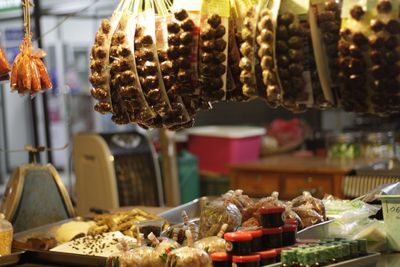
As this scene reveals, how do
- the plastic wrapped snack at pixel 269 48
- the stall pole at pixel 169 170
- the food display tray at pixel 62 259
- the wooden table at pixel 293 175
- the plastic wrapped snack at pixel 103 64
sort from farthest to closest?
the stall pole at pixel 169 170, the wooden table at pixel 293 175, the food display tray at pixel 62 259, the plastic wrapped snack at pixel 103 64, the plastic wrapped snack at pixel 269 48

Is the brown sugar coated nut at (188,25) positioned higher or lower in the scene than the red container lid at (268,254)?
higher

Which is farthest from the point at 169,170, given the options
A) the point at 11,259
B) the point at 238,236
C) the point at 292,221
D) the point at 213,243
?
the point at 238,236

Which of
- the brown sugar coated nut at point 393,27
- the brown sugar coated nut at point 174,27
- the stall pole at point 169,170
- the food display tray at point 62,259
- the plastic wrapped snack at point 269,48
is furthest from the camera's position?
the stall pole at point 169,170

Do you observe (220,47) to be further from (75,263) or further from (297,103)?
(75,263)

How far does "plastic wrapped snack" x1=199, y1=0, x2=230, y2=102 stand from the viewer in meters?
2.04

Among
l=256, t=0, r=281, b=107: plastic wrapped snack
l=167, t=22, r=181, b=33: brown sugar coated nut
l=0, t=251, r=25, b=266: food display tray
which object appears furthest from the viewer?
l=0, t=251, r=25, b=266: food display tray

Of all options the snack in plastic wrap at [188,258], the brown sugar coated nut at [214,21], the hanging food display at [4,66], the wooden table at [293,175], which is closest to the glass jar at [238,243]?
the snack in plastic wrap at [188,258]

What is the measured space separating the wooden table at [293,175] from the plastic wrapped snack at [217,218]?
300 cm

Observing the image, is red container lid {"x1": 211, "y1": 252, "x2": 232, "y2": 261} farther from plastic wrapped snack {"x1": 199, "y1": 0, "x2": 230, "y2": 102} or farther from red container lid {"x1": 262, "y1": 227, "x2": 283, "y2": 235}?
plastic wrapped snack {"x1": 199, "y1": 0, "x2": 230, "y2": 102}

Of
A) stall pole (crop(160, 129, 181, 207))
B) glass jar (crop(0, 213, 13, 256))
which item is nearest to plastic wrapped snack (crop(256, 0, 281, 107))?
glass jar (crop(0, 213, 13, 256))

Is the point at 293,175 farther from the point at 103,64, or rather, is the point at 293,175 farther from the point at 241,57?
the point at 241,57

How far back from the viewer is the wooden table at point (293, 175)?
5.53m

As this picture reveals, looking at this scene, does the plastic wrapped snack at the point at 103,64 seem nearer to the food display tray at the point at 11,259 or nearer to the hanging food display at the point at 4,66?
the hanging food display at the point at 4,66

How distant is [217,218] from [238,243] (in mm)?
398
